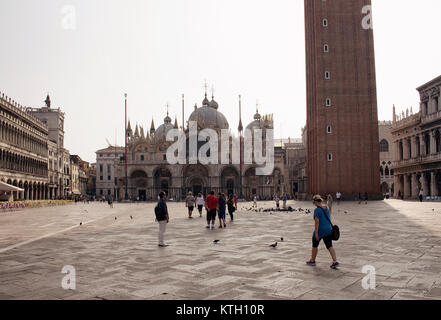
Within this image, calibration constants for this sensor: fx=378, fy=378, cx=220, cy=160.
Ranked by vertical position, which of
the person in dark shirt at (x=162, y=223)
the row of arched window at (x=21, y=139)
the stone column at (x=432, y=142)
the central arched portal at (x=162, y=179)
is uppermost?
the row of arched window at (x=21, y=139)

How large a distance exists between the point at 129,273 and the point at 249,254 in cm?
311

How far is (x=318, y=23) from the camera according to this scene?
4112cm

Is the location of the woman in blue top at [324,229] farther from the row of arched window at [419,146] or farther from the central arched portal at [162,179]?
the central arched portal at [162,179]

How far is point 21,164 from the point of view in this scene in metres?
50.1

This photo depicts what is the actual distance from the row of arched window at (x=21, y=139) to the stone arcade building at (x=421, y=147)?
48433 mm

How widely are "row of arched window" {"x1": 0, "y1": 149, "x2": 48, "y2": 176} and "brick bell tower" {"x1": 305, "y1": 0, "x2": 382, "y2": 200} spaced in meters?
35.8

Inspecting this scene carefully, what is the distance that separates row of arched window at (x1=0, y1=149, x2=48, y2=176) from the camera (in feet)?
145

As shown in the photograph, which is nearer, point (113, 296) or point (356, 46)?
point (113, 296)

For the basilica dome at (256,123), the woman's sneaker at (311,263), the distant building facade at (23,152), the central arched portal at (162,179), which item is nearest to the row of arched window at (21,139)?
the distant building facade at (23,152)

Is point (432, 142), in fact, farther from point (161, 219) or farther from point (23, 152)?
point (23, 152)

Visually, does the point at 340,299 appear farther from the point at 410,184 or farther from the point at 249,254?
the point at 410,184

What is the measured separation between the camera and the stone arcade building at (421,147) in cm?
4181

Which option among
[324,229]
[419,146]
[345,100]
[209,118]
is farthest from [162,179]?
[324,229]
